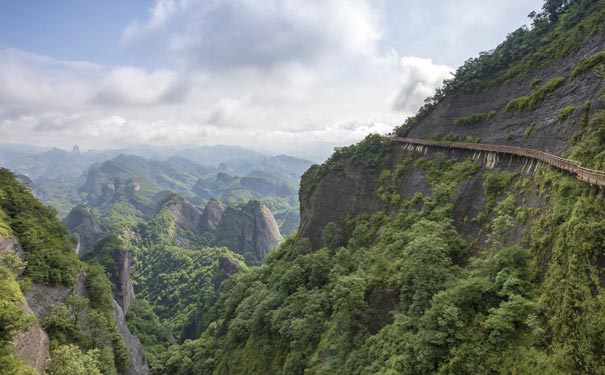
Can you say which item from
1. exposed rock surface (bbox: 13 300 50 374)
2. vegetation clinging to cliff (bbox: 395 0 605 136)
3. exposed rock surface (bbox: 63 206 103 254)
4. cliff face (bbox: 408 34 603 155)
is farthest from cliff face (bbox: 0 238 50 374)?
exposed rock surface (bbox: 63 206 103 254)

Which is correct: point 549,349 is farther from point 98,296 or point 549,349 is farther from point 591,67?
point 98,296

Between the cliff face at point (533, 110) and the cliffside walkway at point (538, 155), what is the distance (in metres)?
1.98

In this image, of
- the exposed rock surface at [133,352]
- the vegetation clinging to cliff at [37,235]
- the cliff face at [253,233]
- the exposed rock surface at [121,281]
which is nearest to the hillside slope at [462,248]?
the exposed rock surface at [133,352]

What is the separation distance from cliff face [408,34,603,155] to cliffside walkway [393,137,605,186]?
6.48 feet

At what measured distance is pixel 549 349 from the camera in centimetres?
1655

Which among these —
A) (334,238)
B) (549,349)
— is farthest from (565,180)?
(334,238)

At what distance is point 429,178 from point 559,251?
998 inches

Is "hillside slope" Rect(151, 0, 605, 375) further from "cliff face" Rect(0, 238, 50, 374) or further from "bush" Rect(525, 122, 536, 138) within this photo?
"cliff face" Rect(0, 238, 50, 374)

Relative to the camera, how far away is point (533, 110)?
1411 inches

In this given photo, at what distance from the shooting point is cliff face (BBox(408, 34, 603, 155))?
95.7 feet

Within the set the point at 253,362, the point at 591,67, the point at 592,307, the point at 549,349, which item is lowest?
the point at 253,362

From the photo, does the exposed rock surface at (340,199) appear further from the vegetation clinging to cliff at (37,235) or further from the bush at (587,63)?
the vegetation clinging to cliff at (37,235)

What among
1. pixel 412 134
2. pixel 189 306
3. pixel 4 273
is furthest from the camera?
pixel 189 306

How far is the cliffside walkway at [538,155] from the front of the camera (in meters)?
19.2
